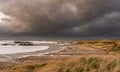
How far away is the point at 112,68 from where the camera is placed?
11.0 metres

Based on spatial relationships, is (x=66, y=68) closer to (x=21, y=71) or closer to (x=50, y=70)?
(x=50, y=70)

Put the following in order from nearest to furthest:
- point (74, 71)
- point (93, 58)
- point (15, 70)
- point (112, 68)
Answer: point (112, 68) < point (74, 71) < point (93, 58) < point (15, 70)

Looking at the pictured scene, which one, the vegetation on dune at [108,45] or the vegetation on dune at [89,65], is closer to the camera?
the vegetation on dune at [89,65]

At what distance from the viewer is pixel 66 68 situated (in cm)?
Result: 1234

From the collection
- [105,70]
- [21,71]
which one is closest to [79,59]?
[105,70]

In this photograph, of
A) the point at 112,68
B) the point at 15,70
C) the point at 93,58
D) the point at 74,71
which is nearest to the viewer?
the point at 112,68

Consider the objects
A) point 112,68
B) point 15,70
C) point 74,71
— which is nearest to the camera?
point 112,68

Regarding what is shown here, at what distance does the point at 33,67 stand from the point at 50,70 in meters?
2.48

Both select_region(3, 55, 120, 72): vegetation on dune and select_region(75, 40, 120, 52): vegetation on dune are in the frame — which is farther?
select_region(75, 40, 120, 52): vegetation on dune

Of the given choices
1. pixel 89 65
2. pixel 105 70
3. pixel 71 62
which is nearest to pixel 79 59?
pixel 71 62

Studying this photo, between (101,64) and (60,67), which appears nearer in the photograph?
(101,64)

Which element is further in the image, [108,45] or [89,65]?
[108,45]

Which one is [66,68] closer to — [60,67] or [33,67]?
[60,67]

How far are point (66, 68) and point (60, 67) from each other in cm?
34
